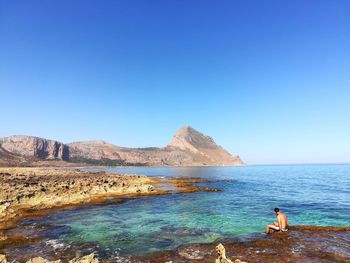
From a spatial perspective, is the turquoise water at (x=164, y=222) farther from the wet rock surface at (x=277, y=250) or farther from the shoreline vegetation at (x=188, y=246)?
the shoreline vegetation at (x=188, y=246)

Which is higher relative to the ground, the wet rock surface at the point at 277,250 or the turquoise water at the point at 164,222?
the wet rock surface at the point at 277,250

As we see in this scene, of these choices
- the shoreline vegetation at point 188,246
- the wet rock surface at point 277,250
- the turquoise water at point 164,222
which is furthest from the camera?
the turquoise water at point 164,222

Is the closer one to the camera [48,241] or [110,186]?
[48,241]

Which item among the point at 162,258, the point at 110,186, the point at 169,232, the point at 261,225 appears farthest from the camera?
the point at 110,186

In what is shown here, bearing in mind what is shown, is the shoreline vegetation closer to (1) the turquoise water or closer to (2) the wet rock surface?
(2) the wet rock surface

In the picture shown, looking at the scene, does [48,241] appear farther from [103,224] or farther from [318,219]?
[318,219]

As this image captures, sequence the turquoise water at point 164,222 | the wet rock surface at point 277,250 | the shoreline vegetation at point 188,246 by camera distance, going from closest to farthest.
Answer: the wet rock surface at point 277,250
the shoreline vegetation at point 188,246
the turquoise water at point 164,222

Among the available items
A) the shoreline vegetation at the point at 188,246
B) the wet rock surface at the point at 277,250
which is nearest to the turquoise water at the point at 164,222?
the wet rock surface at the point at 277,250

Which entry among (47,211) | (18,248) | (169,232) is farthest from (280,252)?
(47,211)

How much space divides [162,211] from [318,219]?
690 inches

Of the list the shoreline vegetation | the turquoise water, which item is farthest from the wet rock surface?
the turquoise water

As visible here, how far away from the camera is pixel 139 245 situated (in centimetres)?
1900

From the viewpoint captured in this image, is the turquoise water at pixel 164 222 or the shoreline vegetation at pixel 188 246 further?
the turquoise water at pixel 164 222

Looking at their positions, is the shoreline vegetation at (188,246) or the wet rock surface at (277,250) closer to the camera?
the wet rock surface at (277,250)
